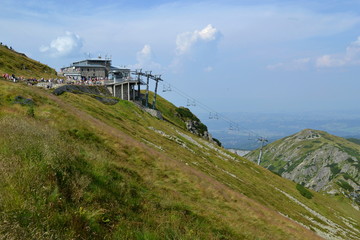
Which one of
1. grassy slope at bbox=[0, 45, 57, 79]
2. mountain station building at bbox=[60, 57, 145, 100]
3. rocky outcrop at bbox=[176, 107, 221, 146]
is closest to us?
grassy slope at bbox=[0, 45, 57, 79]

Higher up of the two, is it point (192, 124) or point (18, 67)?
point (18, 67)

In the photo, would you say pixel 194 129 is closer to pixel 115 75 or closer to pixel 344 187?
pixel 115 75

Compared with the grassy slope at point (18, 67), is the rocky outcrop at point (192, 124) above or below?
below

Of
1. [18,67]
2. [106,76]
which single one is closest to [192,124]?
[106,76]

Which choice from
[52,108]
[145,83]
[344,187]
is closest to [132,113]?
[145,83]

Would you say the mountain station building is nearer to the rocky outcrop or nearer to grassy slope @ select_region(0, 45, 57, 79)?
grassy slope @ select_region(0, 45, 57, 79)

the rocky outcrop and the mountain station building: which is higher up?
the mountain station building

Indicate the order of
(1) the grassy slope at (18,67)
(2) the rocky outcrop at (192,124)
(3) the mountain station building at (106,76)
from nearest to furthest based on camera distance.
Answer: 1. (1) the grassy slope at (18,67)
2. (3) the mountain station building at (106,76)
3. (2) the rocky outcrop at (192,124)

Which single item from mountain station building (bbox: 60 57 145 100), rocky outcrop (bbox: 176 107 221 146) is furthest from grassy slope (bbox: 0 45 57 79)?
rocky outcrop (bbox: 176 107 221 146)

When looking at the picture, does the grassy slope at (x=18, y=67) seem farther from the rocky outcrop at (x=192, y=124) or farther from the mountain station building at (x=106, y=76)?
the rocky outcrop at (x=192, y=124)

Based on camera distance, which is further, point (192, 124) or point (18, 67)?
point (192, 124)

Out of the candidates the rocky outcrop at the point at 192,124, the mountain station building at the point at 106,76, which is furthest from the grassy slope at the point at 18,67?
the rocky outcrop at the point at 192,124

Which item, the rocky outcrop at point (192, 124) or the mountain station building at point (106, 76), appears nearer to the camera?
the mountain station building at point (106, 76)

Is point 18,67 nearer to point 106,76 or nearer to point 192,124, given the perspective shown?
point 106,76
